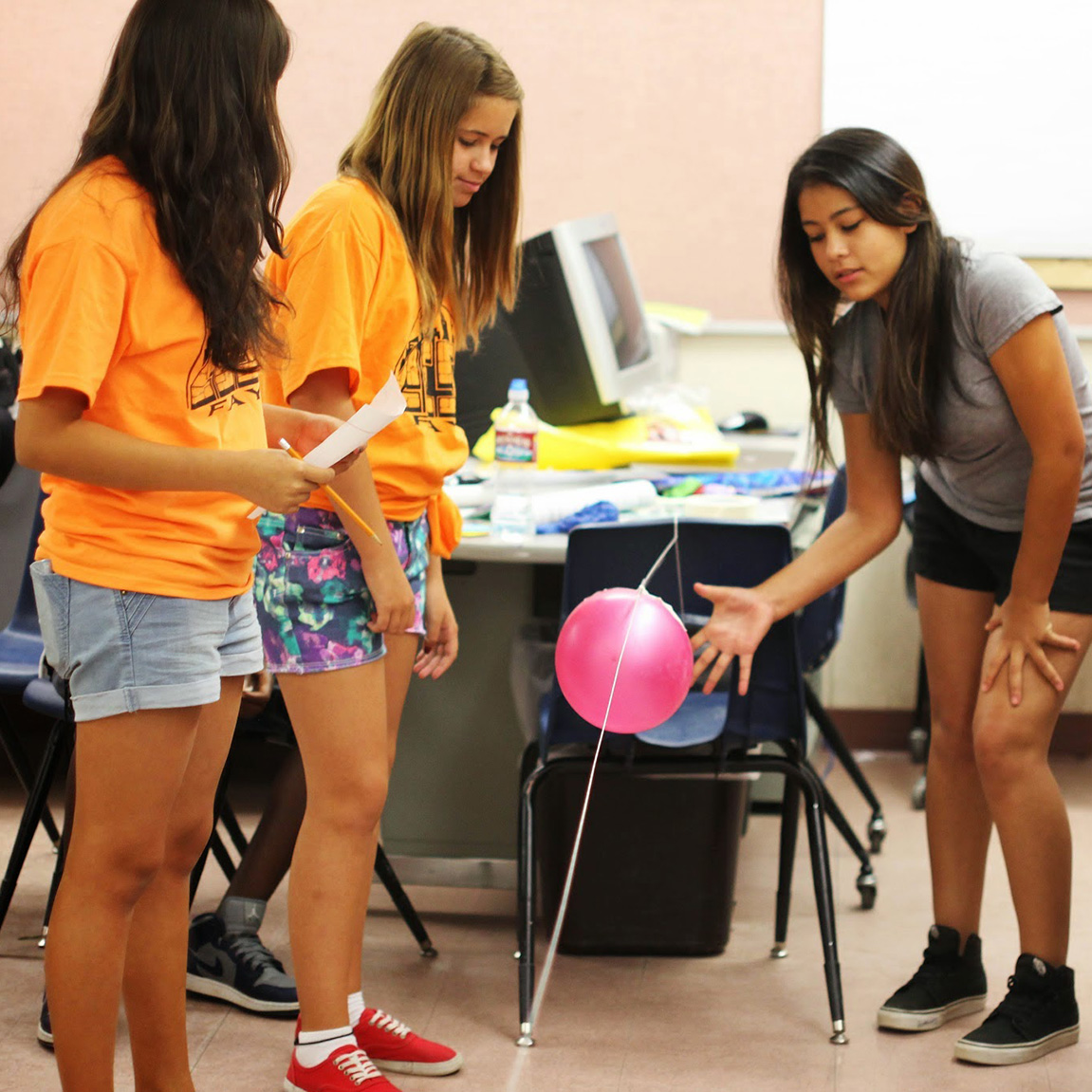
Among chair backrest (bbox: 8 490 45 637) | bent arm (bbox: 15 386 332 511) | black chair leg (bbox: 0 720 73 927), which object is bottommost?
black chair leg (bbox: 0 720 73 927)

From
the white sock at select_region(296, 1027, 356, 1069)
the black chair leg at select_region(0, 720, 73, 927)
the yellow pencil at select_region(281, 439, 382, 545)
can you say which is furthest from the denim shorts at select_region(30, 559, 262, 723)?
the black chair leg at select_region(0, 720, 73, 927)

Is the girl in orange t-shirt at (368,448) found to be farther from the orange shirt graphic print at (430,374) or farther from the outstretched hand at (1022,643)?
the outstretched hand at (1022,643)

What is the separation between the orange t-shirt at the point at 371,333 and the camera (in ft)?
5.26

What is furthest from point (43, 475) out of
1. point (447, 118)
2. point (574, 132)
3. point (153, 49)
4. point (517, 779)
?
point (574, 132)

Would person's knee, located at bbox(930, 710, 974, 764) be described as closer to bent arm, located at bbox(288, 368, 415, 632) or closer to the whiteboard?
bent arm, located at bbox(288, 368, 415, 632)

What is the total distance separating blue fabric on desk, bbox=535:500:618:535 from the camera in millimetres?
2482

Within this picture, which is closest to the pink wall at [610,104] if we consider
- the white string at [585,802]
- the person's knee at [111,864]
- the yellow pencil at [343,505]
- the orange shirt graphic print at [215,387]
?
the white string at [585,802]

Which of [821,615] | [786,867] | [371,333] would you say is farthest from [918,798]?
[371,333]

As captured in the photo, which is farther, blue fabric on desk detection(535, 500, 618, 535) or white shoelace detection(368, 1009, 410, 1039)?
blue fabric on desk detection(535, 500, 618, 535)

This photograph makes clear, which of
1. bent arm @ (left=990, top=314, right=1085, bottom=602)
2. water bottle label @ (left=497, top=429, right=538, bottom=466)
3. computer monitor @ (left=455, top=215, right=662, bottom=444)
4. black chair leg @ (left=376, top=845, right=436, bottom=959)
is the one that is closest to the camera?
bent arm @ (left=990, top=314, right=1085, bottom=602)

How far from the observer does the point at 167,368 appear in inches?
53.0

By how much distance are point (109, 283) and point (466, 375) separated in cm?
188

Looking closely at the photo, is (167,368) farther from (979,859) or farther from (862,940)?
(862,940)

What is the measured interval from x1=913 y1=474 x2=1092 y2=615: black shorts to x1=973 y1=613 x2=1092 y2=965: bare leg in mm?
42
